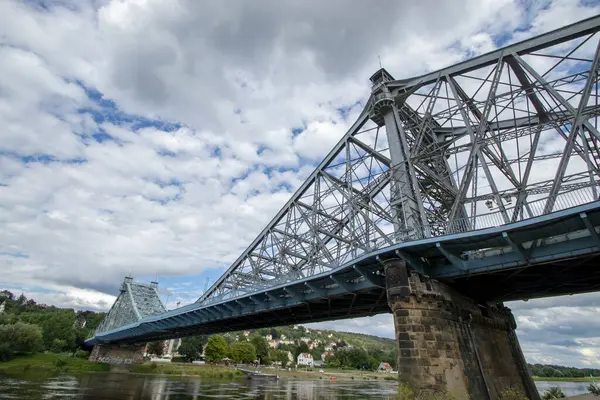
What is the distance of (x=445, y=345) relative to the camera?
443 inches

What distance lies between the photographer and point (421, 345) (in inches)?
426

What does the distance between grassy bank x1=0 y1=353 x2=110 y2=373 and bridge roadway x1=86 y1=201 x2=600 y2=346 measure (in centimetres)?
5117

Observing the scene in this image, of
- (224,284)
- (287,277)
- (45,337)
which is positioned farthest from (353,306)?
(45,337)

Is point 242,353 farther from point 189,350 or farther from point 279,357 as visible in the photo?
point 279,357

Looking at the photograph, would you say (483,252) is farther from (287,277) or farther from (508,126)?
(287,277)

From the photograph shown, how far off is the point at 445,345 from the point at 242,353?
8413 cm

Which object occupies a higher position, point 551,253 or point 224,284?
point 224,284

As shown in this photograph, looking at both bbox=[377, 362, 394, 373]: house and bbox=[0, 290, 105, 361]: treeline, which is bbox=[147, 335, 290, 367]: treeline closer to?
bbox=[0, 290, 105, 361]: treeline

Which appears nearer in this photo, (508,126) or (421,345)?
(421,345)

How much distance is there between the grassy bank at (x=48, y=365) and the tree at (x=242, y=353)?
30.8 metres

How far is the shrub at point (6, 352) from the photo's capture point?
49469 mm

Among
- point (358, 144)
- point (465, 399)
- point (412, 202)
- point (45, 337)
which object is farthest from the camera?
point (45, 337)

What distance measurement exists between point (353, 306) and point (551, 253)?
494 inches

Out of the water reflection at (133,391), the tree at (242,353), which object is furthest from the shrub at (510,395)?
the tree at (242,353)
